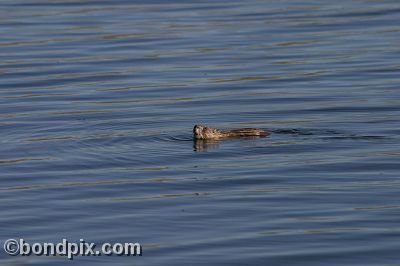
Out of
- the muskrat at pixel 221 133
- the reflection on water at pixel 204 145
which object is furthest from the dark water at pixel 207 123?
the muskrat at pixel 221 133

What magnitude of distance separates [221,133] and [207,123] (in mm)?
1578

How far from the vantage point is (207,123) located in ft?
59.8

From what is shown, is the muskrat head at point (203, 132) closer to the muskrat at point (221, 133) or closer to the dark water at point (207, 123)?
the muskrat at point (221, 133)

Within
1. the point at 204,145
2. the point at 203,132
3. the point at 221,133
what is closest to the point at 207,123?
the point at 221,133

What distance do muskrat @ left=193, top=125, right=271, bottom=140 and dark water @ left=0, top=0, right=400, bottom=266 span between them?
150 millimetres

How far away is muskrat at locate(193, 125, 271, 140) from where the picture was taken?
16.3 meters

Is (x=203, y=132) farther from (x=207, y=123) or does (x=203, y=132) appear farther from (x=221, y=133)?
(x=207, y=123)

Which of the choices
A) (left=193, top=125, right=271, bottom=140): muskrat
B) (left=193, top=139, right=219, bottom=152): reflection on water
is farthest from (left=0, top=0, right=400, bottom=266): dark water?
(left=193, top=125, right=271, bottom=140): muskrat

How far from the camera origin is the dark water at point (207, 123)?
12359mm

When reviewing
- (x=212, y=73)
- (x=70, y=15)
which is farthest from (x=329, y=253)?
(x=70, y=15)

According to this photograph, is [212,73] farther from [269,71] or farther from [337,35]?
[337,35]

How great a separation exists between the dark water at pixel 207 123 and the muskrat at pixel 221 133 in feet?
0.49

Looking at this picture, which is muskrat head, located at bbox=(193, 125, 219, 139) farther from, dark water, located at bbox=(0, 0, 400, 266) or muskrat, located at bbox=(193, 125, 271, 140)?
dark water, located at bbox=(0, 0, 400, 266)

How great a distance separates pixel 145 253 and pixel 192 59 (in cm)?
1221
